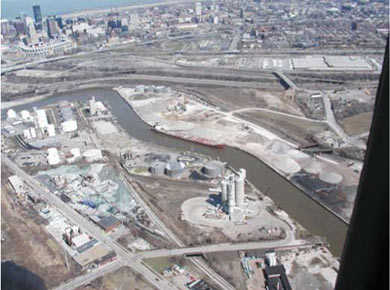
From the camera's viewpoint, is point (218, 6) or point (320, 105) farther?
point (218, 6)

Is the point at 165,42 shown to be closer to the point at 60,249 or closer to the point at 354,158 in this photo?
the point at 354,158

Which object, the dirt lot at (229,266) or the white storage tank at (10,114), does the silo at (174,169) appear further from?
the white storage tank at (10,114)

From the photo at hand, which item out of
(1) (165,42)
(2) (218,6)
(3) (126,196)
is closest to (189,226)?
A: (3) (126,196)

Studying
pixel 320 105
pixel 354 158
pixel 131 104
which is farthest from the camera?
pixel 131 104

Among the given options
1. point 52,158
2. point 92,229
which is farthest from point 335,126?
point 52,158

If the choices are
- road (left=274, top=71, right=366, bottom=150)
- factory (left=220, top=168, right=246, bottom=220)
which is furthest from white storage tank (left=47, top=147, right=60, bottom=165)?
road (left=274, top=71, right=366, bottom=150)

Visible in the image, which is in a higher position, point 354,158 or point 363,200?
point 363,200

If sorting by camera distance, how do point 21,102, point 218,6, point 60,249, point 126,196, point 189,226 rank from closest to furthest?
point 60,249 < point 189,226 < point 126,196 < point 21,102 < point 218,6

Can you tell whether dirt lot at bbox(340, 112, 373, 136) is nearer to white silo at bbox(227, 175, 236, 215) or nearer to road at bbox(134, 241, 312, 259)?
white silo at bbox(227, 175, 236, 215)

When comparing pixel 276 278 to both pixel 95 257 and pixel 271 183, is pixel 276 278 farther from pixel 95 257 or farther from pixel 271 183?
pixel 271 183
